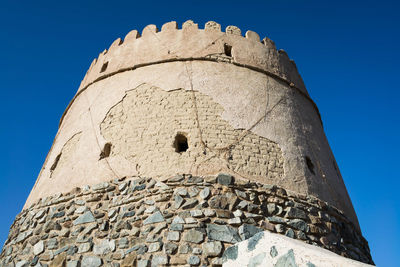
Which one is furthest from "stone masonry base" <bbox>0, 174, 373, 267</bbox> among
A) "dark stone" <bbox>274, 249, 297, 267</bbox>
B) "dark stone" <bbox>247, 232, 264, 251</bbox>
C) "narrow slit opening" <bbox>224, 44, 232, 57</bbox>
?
"narrow slit opening" <bbox>224, 44, 232, 57</bbox>

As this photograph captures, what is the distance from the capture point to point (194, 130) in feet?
17.7

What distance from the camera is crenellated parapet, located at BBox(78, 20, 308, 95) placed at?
6.54 m

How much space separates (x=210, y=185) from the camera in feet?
15.8

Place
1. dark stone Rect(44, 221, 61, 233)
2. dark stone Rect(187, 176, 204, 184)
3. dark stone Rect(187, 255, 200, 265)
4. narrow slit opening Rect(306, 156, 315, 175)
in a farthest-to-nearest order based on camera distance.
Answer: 1. narrow slit opening Rect(306, 156, 315, 175)
2. dark stone Rect(44, 221, 61, 233)
3. dark stone Rect(187, 176, 204, 184)
4. dark stone Rect(187, 255, 200, 265)

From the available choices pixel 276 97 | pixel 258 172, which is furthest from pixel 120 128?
pixel 276 97

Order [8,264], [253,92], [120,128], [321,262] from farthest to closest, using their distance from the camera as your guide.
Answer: [253,92]
[120,128]
[8,264]
[321,262]

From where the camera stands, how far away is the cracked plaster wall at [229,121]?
18.2 ft

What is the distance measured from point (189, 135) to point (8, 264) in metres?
3.14

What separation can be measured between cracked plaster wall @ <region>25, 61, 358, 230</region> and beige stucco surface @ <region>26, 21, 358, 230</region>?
19mm

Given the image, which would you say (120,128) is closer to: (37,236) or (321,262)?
(37,236)

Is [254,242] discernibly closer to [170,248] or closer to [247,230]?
[247,230]

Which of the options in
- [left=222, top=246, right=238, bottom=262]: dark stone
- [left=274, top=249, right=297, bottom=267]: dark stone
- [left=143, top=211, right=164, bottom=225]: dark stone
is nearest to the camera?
[left=274, top=249, right=297, bottom=267]: dark stone

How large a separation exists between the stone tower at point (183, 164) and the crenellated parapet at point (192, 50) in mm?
28

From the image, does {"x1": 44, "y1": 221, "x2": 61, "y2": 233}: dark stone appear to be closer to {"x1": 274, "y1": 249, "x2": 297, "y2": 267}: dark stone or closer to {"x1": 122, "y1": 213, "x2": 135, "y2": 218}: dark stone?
{"x1": 122, "y1": 213, "x2": 135, "y2": 218}: dark stone
